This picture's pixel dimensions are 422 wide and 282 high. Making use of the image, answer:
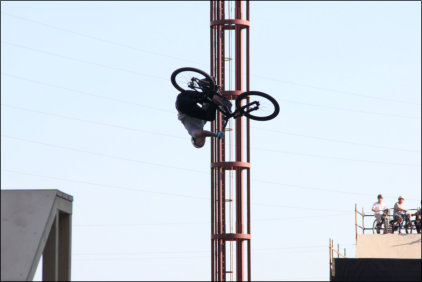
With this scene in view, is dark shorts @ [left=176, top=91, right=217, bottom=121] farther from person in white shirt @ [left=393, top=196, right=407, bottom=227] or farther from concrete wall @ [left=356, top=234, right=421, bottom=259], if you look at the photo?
person in white shirt @ [left=393, top=196, right=407, bottom=227]

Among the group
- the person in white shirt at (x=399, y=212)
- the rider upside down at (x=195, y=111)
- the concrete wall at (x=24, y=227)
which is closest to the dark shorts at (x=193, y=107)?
the rider upside down at (x=195, y=111)

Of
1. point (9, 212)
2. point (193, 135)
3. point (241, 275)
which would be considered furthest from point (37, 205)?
point (241, 275)

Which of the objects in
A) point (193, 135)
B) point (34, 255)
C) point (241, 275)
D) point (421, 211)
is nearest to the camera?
point (34, 255)

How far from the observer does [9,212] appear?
50.3 feet

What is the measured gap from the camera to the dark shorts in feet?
63.7

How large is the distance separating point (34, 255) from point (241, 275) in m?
22.3

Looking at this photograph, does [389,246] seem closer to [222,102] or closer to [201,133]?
[222,102]

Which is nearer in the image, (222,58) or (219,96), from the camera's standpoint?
(219,96)

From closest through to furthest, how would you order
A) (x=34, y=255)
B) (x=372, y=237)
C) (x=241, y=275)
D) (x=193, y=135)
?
(x=34, y=255)
(x=193, y=135)
(x=372, y=237)
(x=241, y=275)

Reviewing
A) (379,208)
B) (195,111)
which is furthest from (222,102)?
(379,208)

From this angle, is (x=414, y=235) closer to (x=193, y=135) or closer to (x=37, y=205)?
(x=193, y=135)

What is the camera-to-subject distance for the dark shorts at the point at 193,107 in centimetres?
1941

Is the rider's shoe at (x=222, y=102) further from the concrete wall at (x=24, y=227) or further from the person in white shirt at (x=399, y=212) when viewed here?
the person in white shirt at (x=399, y=212)

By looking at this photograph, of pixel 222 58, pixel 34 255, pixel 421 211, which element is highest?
pixel 222 58
